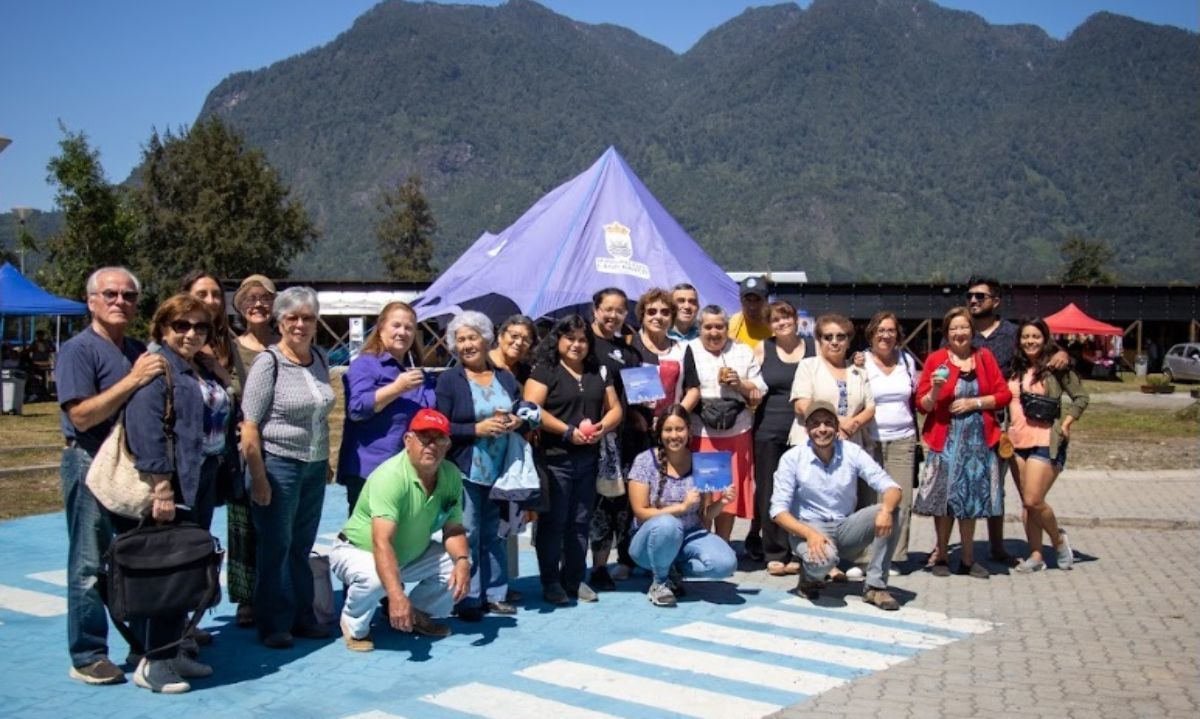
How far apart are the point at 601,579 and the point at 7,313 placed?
20196 millimetres

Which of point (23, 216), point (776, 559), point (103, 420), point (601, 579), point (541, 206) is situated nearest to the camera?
point (103, 420)

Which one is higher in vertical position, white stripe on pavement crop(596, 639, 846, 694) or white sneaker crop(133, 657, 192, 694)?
white sneaker crop(133, 657, 192, 694)

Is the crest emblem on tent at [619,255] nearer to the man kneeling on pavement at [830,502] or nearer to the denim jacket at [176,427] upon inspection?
the man kneeling on pavement at [830,502]

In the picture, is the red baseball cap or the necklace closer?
the red baseball cap

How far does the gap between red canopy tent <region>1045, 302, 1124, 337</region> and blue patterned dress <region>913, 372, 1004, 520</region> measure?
35.2 m

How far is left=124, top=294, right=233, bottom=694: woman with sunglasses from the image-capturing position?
17.0ft

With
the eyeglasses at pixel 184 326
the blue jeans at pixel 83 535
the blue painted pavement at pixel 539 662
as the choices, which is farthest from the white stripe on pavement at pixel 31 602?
the eyeglasses at pixel 184 326

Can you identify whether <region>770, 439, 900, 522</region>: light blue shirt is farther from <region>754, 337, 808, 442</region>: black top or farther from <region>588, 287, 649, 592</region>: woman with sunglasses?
<region>588, 287, 649, 592</region>: woman with sunglasses

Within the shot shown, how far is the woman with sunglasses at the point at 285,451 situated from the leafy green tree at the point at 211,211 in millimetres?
53887

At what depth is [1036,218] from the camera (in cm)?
18212

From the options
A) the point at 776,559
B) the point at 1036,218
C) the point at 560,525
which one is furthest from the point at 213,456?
the point at 1036,218

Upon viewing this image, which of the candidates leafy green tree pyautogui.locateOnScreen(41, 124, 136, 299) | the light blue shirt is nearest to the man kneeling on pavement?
the light blue shirt

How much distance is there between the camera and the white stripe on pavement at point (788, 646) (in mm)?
6066

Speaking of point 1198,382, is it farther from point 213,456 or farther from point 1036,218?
point 1036,218
